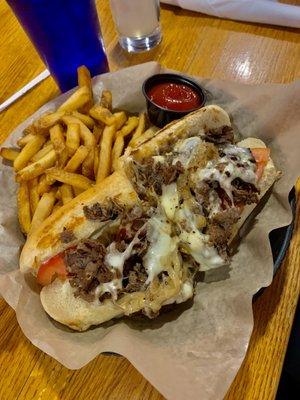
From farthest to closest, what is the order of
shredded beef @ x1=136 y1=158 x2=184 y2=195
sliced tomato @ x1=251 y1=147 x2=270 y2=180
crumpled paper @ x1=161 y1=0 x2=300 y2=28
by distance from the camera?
crumpled paper @ x1=161 y1=0 x2=300 y2=28
sliced tomato @ x1=251 y1=147 x2=270 y2=180
shredded beef @ x1=136 y1=158 x2=184 y2=195

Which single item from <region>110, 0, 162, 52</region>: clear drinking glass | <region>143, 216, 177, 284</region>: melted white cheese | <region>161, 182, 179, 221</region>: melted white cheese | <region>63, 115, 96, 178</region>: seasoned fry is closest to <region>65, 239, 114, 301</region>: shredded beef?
<region>143, 216, 177, 284</region>: melted white cheese

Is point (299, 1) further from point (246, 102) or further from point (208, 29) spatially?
point (246, 102)

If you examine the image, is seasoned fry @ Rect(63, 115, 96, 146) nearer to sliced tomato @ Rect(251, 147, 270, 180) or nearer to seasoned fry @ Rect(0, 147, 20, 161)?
seasoned fry @ Rect(0, 147, 20, 161)

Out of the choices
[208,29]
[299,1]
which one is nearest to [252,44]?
[208,29]

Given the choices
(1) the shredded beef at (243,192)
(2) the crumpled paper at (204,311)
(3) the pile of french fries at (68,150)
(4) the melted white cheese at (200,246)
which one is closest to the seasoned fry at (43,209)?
(3) the pile of french fries at (68,150)

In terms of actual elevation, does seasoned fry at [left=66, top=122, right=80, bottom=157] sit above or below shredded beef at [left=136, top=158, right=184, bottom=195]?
above

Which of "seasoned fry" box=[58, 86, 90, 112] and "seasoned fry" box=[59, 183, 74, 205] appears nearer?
"seasoned fry" box=[59, 183, 74, 205]

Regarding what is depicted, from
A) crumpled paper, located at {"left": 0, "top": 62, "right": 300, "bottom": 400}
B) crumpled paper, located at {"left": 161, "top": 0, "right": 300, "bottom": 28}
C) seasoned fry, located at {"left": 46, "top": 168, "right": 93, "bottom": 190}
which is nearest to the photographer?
crumpled paper, located at {"left": 0, "top": 62, "right": 300, "bottom": 400}
